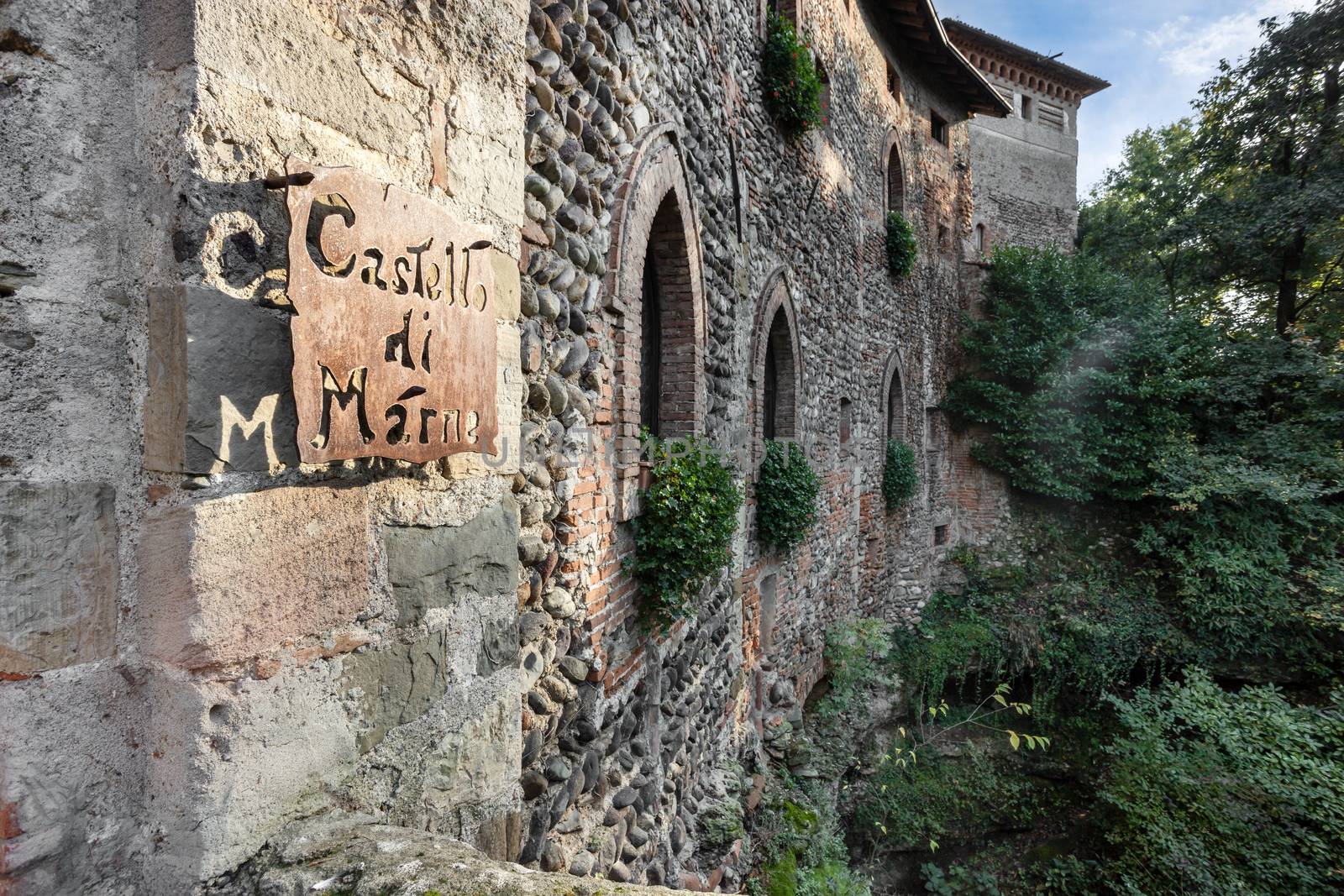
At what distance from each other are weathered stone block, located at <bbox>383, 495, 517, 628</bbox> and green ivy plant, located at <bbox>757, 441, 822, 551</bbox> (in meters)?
4.73

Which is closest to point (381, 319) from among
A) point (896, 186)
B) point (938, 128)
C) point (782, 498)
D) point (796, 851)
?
point (796, 851)

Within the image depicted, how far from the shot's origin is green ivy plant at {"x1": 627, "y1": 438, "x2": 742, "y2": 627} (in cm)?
363

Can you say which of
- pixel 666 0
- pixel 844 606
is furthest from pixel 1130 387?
pixel 666 0

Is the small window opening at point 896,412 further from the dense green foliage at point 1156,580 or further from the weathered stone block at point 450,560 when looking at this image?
the weathered stone block at point 450,560

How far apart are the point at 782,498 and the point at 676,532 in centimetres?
296

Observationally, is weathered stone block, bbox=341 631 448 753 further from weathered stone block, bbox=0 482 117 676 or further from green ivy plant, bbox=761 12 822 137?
green ivy plant, bbox=761 12 822 137

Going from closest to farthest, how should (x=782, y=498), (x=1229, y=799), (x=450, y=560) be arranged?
(x=450, y=560), (x=782, y=498), (x=1229, y=799)

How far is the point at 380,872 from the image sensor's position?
3.73 feet

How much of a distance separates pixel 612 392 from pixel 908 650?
10.3 meters

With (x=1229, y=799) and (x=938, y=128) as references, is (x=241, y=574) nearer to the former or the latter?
(x=1229, y=799)

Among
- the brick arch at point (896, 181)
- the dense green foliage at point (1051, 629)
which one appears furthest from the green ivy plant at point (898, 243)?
the dense green foliage at point (1051, 629)

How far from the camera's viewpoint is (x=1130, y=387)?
489 inches

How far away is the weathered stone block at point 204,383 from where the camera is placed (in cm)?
107

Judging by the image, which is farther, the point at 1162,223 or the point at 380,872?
the point at 1162,223
